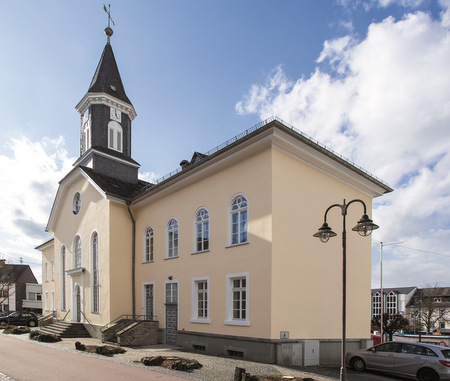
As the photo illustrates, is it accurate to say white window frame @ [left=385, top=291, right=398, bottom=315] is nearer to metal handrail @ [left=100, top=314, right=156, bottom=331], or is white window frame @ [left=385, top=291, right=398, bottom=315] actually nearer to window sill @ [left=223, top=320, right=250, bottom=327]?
metal handrail @ [left=100, top=314, right=156, bottom=331]

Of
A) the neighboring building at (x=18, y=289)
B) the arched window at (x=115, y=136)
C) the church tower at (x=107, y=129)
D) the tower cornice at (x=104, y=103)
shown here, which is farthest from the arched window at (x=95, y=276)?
the neighboring building at (x=18, y=289)

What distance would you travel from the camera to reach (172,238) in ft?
64.4

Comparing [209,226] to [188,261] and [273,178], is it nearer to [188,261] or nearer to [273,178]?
[188,261]

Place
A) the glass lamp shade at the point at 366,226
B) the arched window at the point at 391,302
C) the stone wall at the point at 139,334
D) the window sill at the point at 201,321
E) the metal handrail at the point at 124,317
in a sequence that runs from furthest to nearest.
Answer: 1. the arched window at the point at 391,302
2. the metal handrail at the point at 124,317
3. the stone wall at the point at 139,334
4. the window sill at the point at 201,321
5. the glass lamp shade at the point at 366,226

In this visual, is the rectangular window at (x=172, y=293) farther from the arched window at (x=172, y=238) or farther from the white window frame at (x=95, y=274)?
the white window frame at (x=95, y=274)

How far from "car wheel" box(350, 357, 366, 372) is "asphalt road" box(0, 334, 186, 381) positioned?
686 cm

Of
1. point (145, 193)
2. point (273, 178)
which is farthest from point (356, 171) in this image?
point (145, 193)

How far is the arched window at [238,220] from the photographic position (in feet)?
49.6

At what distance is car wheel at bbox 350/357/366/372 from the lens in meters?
13.5

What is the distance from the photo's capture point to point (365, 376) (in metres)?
12.6

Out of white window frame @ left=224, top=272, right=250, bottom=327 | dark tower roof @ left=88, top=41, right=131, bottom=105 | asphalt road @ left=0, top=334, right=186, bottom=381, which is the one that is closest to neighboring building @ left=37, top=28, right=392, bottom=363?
white window frame @ left=224, top=272, right=250, bottom=327

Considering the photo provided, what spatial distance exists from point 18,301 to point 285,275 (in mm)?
55983

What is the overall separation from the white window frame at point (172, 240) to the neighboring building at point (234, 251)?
0.25 ft

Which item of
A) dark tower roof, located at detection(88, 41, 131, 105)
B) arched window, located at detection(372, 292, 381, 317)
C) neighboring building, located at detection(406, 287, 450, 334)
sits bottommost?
arched window, located at detection(372, 292, 381, 317)
